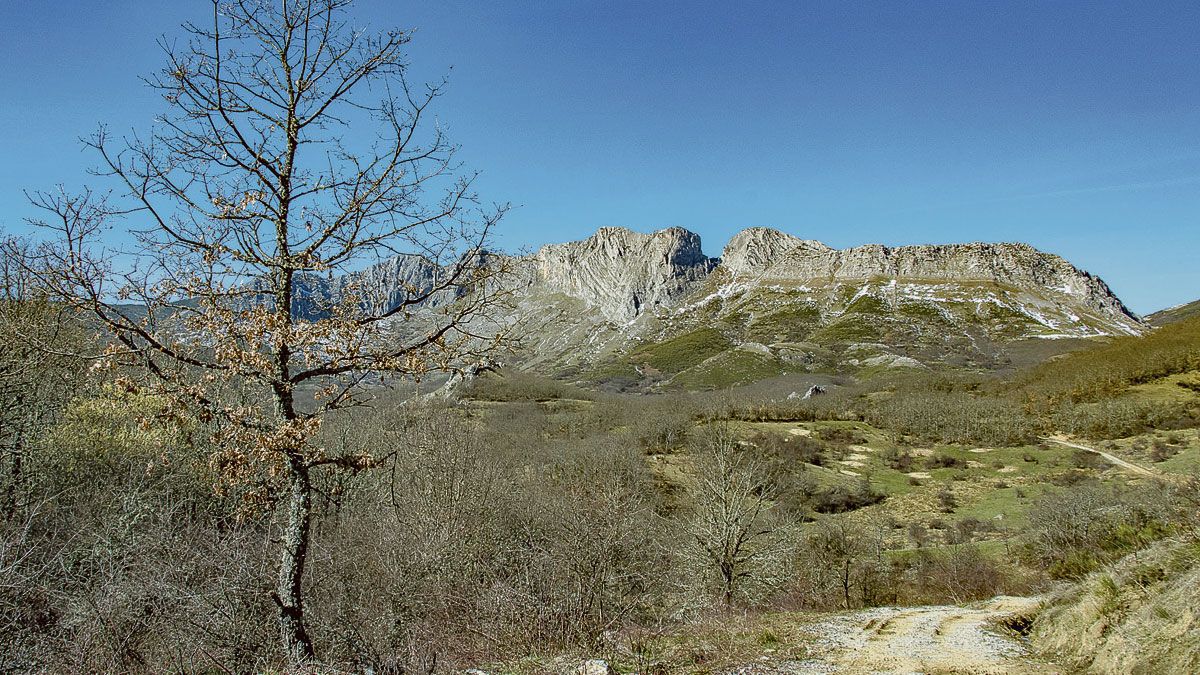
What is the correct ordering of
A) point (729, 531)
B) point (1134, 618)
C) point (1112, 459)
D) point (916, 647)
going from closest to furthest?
point (1134, 618) < point (916, 647) < point (729, 531) < point (1112, 459)

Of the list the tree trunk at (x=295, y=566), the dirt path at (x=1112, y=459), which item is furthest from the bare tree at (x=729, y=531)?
the dirt path at (x=1112, y=459)

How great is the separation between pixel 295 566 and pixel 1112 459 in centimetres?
6764

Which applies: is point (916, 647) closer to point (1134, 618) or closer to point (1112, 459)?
point (1134, 618)

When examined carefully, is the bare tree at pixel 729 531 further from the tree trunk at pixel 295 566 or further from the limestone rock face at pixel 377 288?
the limestone rock face at pixel 377 288

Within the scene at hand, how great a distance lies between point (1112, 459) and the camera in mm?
52750

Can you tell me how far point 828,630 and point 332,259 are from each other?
10553 mm

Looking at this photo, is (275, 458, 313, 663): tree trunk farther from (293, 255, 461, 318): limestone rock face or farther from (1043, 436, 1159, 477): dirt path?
(1043, 436, 1159, 477): dirt path

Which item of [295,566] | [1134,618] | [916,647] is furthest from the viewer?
[916,647]

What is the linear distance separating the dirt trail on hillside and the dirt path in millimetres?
41272

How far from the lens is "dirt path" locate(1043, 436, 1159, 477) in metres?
44.0

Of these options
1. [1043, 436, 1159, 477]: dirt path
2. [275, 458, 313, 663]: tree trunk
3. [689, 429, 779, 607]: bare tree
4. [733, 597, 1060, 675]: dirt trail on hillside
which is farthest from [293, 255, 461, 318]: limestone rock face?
[1043, 436, 1159, 477]: dirt path

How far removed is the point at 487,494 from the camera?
25438 mm

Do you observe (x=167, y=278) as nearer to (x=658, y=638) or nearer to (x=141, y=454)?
(x=658, y=638)

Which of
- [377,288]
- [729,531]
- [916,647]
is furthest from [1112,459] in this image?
[377,288]
